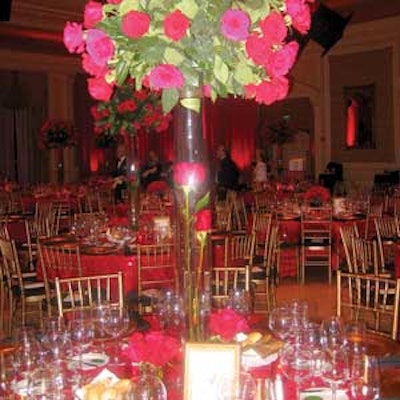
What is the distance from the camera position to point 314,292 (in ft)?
24.4

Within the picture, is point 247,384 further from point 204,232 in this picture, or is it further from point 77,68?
point 77,68

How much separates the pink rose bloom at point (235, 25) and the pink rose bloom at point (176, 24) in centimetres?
11

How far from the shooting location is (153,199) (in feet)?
32.6

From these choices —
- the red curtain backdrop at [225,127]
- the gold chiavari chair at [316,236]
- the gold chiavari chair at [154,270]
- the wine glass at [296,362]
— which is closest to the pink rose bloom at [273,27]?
the wine glass at [296,362]

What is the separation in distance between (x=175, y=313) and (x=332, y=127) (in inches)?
512

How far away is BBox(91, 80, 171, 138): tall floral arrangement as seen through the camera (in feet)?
17.8

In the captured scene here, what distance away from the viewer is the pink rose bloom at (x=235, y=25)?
1.91 m

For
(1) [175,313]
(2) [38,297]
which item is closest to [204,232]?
(1) [175,313]

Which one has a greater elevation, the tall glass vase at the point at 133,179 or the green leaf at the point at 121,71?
the green leaf at the point at 121,71

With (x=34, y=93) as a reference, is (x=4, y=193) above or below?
below

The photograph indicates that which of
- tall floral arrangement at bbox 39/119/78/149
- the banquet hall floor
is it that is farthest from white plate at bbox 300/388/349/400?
tall floral arrangement at bbox 39/119/78/149

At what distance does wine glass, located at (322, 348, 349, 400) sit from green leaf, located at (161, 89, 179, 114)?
955 mm

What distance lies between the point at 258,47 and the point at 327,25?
9.75m

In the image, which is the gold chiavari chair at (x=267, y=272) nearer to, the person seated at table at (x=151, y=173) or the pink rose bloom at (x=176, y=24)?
the pink rose bloom at (x=176, y=24)
